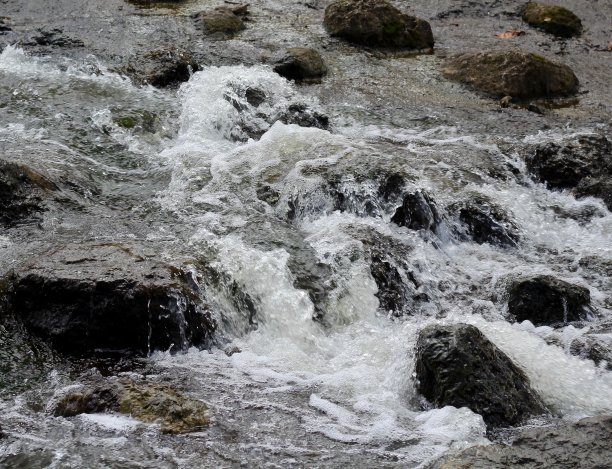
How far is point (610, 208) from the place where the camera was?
25.1 feet

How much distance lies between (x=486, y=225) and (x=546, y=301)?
4.60 ft

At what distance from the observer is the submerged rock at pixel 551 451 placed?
3.55 m

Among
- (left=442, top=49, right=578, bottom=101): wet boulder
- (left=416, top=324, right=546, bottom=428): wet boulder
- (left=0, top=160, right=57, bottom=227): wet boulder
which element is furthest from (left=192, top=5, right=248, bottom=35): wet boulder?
(left=416, top=324, right=546, bottom=428): wet boulder

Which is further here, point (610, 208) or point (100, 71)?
point (100, 71)

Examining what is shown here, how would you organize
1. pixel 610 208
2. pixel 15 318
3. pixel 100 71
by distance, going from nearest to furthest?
pixel 15 318
pixel 610 208
pixel 100 71

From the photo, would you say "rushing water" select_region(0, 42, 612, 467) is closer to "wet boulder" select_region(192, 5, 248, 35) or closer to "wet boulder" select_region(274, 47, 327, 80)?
"wet boulder" select_region(274, 47, 327, 80)

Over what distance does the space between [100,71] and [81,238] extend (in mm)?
4284

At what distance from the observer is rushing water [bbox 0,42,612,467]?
165 inches

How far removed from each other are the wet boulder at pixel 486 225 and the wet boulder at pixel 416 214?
288 mm

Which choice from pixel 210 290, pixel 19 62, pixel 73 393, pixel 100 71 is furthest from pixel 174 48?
pixel 73 393

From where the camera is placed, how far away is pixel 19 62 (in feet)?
32.0

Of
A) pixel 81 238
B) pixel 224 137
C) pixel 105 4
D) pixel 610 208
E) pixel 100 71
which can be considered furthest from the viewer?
pixel 105 4

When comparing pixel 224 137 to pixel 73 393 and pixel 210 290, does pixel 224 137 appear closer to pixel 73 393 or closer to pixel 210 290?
pixel 210 290

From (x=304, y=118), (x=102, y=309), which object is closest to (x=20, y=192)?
(x=102, y=309)
